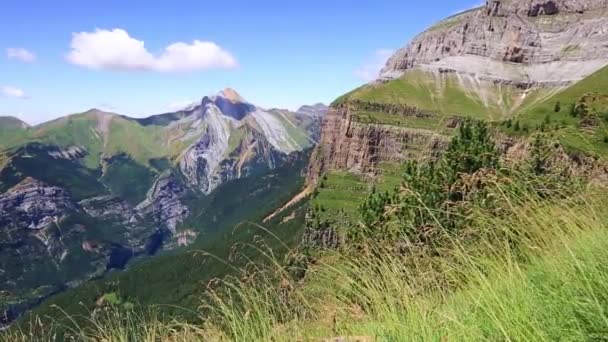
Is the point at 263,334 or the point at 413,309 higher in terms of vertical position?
the point at 413,309

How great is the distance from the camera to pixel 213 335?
7598 millimetres

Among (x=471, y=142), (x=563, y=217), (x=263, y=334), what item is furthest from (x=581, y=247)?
(x=471, y=142)

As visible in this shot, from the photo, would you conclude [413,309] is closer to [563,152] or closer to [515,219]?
[515,219]

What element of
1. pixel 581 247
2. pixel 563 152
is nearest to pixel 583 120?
pixel 563 152

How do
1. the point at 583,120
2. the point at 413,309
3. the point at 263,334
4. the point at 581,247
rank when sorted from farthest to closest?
the point at 583,120, the point at 263,334, the point at 413,309, the point at 581,247

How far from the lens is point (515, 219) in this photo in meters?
7.35

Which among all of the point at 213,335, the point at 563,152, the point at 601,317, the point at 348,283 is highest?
the point at 563,152

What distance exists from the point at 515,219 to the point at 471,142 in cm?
2216

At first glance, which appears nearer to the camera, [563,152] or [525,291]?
[525,291]

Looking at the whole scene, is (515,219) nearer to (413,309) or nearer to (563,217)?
(563,217)

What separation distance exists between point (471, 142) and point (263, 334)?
23.6 meters

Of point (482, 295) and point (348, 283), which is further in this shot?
point (348, 283)

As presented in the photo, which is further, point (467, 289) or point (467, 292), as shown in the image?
point (467, 289)

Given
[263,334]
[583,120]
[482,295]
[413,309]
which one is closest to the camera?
[482,295]
